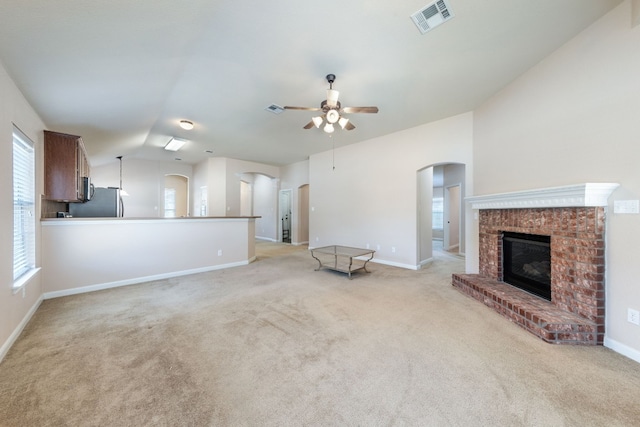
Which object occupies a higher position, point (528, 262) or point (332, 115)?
point (332, 115)

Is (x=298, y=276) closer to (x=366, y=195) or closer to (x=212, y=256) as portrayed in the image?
(x=212, y=256)

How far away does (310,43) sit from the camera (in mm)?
2400

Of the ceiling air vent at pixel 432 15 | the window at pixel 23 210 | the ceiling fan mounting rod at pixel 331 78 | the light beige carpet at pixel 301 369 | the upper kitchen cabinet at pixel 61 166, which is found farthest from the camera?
the upper kitchen cabinet at pixel 61 166

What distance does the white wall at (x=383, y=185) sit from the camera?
4.57 m

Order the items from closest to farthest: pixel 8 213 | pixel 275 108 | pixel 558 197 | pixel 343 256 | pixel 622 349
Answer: pixel 622 349, pixel 8 213, pixel 558 197, pixel 275 108, pixel 343 256

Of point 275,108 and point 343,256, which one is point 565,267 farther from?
point 275,108

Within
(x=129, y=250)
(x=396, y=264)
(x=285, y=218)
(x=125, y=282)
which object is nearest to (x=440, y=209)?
(x=396, y=264)

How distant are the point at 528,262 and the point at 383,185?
2.97 m

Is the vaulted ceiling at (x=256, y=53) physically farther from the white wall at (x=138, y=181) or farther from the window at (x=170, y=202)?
the window at (x=170, y=202)

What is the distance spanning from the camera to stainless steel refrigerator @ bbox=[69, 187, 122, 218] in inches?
183

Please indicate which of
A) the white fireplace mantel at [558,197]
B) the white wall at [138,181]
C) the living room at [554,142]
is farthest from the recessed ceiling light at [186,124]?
the white fireplace mantel at [558,197]

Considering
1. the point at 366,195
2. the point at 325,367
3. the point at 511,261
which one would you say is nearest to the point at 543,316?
the point at 511,261

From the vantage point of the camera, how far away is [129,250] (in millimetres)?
4027

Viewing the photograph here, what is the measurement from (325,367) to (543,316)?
216 centimetres
